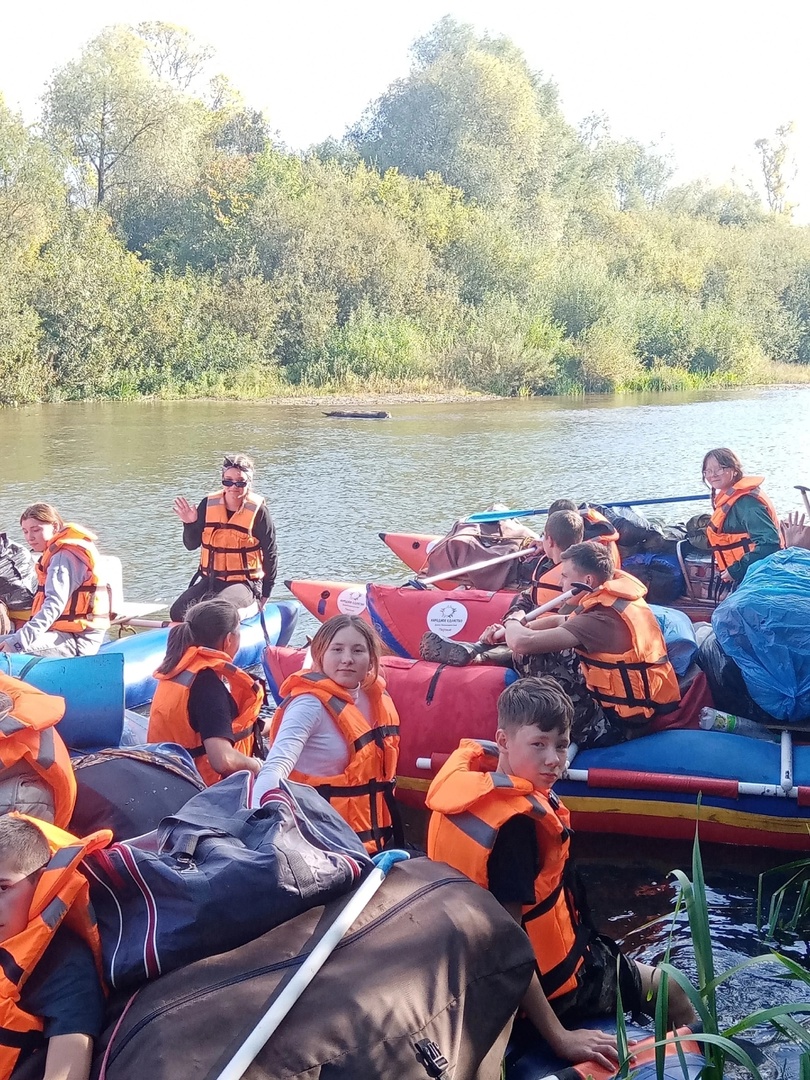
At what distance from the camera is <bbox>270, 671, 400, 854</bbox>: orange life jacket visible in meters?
2.75

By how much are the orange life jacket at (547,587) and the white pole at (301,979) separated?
253 cm

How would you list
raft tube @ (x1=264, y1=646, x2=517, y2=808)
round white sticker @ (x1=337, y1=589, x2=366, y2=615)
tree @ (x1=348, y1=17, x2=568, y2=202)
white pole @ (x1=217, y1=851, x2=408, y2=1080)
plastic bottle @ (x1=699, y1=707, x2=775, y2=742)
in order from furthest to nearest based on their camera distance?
tree @ (x1=348, y1=17, x2=568, y2=202)
round white sticker @ (x1=337, y1=589, x2=366, y2=615)
raft tube @ (x1=264, y1=646, x2=517, y2=808)
plastic bottle @ (x1=699, y1=707, x2=775, y2=742)
white pole @ (x1=217, y1=851, x2=408, y2=1080)

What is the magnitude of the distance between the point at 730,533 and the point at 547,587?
1.17 m

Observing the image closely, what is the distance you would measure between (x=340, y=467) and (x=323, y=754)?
368 inches

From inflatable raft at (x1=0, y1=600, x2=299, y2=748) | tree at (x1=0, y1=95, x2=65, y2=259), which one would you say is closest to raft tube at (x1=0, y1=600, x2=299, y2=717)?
inflatable raft at (x1=0, y1=600, x2=299, y2=748)

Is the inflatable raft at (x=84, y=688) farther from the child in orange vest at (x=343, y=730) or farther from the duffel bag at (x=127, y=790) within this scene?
the child in orange vest at (x=343, y=730)

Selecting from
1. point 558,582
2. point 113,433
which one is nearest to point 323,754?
point 558,582

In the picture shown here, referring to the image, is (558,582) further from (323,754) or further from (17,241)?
(17,241)

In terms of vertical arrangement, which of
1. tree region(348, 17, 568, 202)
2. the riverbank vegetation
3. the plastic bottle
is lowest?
the plastic bottle

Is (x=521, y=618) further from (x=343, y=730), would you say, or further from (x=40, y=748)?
(x=40, y=748)

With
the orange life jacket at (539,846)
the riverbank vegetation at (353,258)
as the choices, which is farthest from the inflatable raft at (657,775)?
the riverbank vegetation at (353,258)

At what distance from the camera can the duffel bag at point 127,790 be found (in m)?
2.45

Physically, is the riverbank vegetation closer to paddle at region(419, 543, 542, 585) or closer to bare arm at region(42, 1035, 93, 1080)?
paddle at region(419, 543, 542, 585)

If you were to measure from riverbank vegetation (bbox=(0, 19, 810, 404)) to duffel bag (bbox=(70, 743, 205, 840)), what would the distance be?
57.5ft
